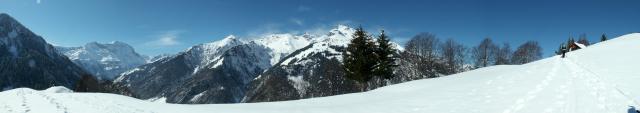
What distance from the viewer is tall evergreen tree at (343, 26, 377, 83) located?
5362 cm

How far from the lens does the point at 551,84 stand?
23484 millimetres

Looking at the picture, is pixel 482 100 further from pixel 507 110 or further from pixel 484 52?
pixel 484 52

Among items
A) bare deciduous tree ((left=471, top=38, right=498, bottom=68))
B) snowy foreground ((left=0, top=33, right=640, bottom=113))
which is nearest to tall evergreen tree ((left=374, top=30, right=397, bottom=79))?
snowy foreground ((left=0, top=33, right=640, bottom=113))

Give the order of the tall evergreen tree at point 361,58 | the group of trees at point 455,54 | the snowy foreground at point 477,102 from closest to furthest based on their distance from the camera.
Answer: the snowy foreground at point 477,102, the tall evergreen tree at point 361,58, the group of trees at point 455,54

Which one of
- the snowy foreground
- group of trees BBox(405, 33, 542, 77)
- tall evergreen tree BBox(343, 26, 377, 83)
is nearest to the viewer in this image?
the snowy foreground

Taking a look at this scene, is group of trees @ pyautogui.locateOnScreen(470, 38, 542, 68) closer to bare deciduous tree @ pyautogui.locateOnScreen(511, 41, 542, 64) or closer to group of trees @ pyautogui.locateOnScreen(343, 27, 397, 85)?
bare deciduous tree @ pyautogui.locateOnScreen(511, 41, 542, 64)

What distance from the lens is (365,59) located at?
53438 millimetres

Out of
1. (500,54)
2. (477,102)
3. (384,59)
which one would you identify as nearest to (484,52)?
(500,54)

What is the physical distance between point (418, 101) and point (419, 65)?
70.0 metres

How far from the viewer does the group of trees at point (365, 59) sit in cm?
5369

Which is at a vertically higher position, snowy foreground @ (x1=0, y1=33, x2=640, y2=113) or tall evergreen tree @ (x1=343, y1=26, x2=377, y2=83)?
tall evergreen tree @ (x1=343, y1=26, x2=377, y2=83)

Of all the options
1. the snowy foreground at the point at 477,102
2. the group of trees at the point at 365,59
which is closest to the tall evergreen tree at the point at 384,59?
the group of trees at the point at 365,59

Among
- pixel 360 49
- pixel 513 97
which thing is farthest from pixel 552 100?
pixel 360 49

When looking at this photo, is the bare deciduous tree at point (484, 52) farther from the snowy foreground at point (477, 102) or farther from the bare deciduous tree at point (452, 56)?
the snowy foreground at point (477, 102)
